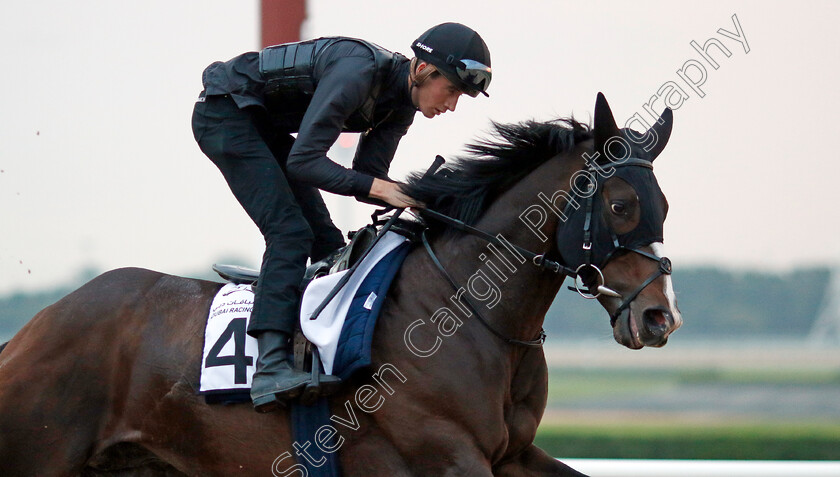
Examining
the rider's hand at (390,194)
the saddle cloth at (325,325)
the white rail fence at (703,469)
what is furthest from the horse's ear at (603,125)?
the white rail fence at (703,469)

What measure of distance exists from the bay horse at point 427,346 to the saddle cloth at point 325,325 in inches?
2.7

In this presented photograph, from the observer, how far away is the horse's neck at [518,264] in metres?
3.11

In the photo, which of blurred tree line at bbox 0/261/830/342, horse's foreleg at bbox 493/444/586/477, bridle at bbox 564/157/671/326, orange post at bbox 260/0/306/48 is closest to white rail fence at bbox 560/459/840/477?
horse's foreleg at bbox 493/444/586/477

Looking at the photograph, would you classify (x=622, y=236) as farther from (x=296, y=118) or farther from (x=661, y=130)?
(x=296, y=118)

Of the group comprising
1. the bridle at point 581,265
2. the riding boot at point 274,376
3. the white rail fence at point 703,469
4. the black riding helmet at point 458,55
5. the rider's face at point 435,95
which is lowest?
the white rail fence at point 703,469

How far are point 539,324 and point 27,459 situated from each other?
1.89 meters

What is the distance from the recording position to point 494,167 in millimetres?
3227

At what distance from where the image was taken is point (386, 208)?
3.35m

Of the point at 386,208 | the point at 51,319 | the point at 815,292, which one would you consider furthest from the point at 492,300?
the point at 815,292

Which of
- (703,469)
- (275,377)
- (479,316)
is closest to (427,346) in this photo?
(479,316)

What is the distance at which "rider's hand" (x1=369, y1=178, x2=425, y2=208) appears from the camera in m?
3.13

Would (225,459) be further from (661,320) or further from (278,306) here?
(661,320)

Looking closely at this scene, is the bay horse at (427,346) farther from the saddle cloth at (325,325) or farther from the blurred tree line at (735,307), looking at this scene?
the blurred tree line at (735,307)

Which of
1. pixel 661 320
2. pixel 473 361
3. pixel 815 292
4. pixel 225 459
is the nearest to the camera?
pixel 661 320
